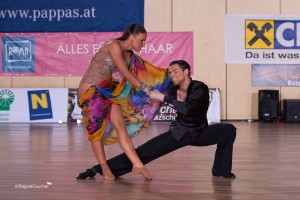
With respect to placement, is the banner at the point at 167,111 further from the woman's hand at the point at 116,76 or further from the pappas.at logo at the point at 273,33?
the woman's hand at the point at 116,76

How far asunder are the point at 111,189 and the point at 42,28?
31.7 ft

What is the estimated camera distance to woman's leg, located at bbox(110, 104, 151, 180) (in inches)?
191

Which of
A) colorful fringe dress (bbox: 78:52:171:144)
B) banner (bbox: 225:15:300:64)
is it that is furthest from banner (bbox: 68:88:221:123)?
colorful fringe dress (bbox: 78:52:171:144)

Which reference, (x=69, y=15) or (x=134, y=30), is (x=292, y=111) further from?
(x=134, y=30)

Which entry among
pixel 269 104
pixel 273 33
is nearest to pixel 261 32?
pixel 273 33

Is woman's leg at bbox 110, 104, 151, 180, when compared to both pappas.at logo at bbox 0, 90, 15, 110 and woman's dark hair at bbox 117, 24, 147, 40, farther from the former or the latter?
pappas.at logo at bbox 0, 90, 15, 110

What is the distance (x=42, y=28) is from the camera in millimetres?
13719

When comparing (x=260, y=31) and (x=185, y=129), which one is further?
(x=260, y=31)

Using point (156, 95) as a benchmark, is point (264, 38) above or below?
above

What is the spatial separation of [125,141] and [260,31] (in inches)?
357

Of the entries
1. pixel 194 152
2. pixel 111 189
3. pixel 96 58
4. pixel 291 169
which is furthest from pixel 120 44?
pixel 194 152

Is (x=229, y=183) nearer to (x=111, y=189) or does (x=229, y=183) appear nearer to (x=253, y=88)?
(x=111, y=189)

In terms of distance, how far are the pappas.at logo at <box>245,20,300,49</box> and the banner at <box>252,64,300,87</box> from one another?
48 centimetres

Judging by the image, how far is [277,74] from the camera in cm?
1362
